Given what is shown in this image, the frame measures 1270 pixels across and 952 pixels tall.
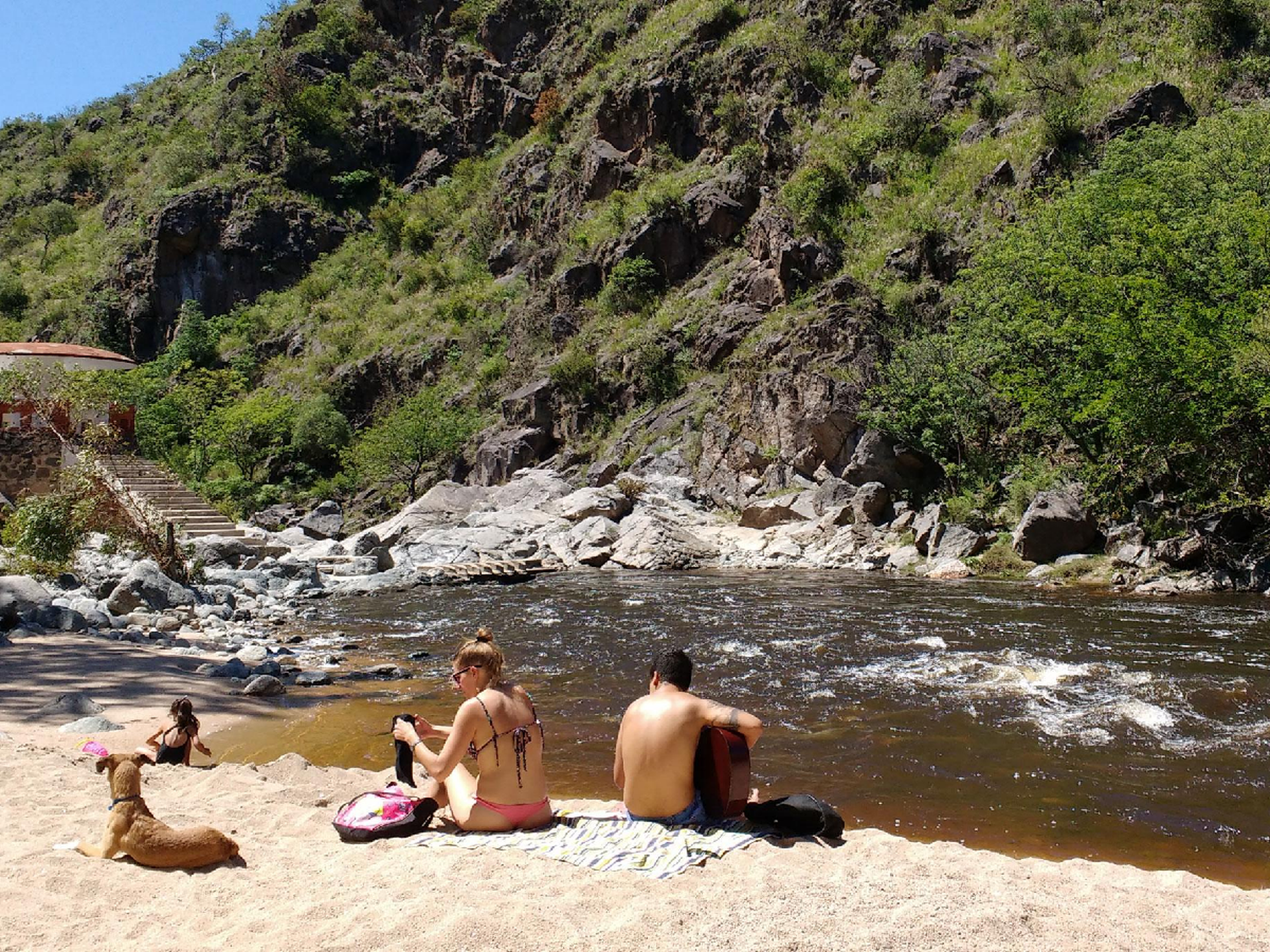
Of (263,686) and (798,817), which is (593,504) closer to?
(263,686)

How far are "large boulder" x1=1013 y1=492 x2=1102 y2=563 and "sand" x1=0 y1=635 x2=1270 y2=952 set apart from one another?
14.9 metres

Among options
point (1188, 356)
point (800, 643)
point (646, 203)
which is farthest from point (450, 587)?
point (646, 203)

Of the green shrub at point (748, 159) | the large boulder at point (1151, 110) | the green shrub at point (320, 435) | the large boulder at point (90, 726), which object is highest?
the green shrub at point (748, 159)

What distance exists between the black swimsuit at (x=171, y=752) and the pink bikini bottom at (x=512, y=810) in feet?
9.56

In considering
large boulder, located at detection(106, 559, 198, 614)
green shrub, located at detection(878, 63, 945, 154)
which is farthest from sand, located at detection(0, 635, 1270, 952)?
green shrub, located at detection(878, 63, 945, 154)

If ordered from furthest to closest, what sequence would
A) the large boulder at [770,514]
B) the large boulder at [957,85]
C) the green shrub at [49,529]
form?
1. the large boulder at [957,85]
2. the large boulder at [770,514]
3. the green shrub at [49,529]

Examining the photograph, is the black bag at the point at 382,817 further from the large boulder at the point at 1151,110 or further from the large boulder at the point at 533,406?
the large boulder at the point at 533,406

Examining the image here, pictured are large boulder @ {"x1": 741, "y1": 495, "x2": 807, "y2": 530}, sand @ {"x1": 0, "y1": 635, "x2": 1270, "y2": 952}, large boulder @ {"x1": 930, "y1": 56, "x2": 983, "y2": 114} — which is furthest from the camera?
large boulder @ {"x1": 930, "y1": 56, "x2": 983, "y2": 114}

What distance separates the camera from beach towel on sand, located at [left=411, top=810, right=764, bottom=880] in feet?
13.9

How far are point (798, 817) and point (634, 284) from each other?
1487 inches

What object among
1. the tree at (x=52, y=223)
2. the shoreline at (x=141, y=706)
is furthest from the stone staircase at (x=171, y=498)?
the tree at (x=52, y=223)

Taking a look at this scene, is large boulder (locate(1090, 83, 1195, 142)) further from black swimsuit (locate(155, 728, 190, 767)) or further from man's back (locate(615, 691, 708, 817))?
black swimsuit (locate(155, 728, 190, 767))

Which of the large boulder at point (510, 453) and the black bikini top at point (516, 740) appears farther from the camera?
the large boulder at point (510, 453)

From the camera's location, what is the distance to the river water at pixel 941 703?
568 centimetres
